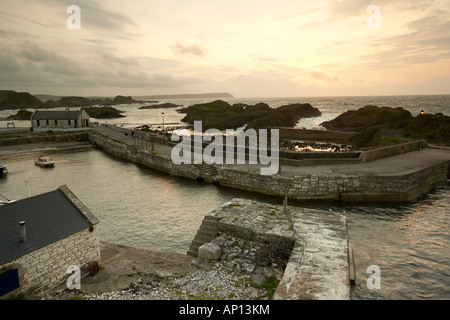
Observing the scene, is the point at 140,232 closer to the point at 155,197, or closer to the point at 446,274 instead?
the point at 155,197

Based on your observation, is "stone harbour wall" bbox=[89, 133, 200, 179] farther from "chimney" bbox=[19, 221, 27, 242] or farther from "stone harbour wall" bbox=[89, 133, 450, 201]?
"chimney" bbox=[19, 221, 27, 242]

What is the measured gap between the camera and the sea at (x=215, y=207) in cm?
1149

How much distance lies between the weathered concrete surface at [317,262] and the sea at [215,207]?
1670mm

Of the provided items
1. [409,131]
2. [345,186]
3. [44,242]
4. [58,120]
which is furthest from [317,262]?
[58,120]

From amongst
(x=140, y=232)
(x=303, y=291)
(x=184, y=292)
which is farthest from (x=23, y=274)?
(x=303, y=291)

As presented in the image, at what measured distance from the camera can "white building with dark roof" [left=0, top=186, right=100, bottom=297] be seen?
844cm

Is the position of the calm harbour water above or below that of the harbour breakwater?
below

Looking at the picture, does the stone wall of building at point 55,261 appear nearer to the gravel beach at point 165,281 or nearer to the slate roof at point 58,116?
the gravel beach at point 165,281

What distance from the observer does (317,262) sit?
9.68 m

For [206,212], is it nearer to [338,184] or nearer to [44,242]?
[338,184]

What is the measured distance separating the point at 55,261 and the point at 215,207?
1182cm

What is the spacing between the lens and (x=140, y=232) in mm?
15867

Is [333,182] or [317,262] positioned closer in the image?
[317,262]

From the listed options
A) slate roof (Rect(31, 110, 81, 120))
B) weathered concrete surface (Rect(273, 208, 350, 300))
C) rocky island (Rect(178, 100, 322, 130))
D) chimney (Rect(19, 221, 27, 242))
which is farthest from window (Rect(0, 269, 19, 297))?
rocky island (Rect(178, 100, 322, 130))
